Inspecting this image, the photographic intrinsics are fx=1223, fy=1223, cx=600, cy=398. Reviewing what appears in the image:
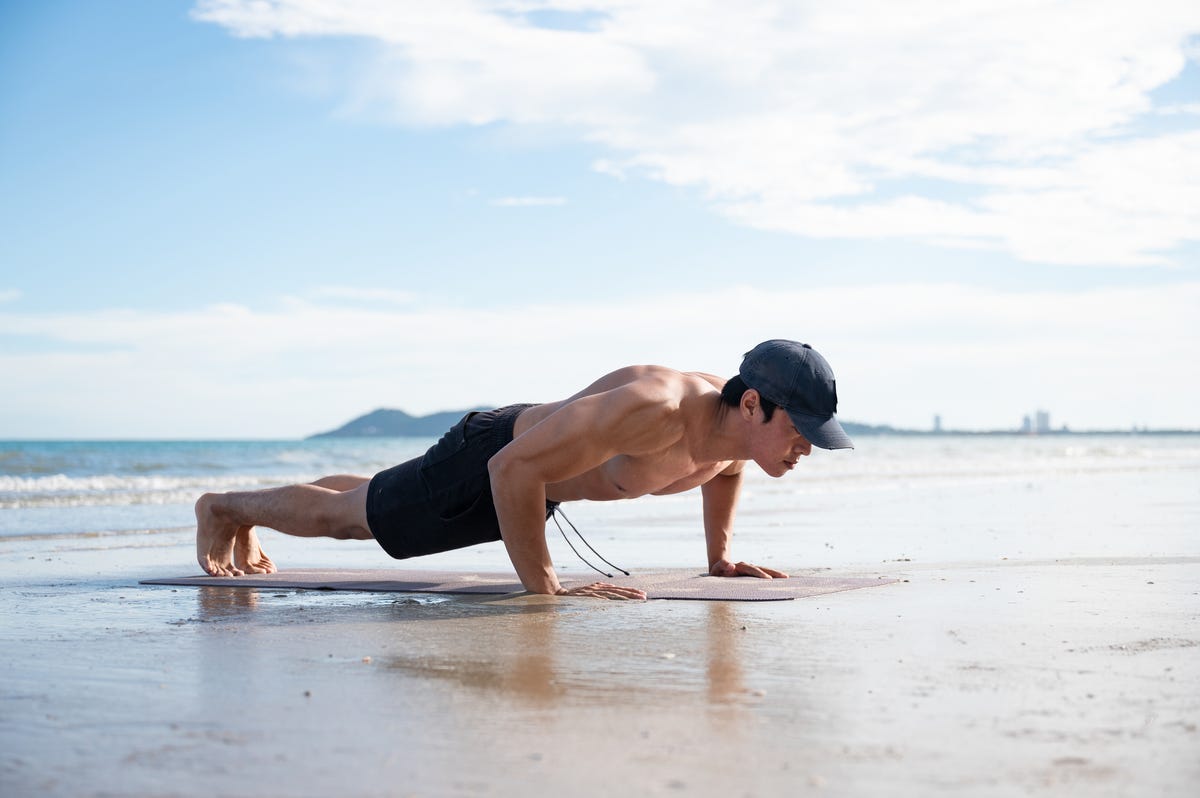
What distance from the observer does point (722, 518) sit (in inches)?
218

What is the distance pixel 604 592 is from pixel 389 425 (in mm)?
74251

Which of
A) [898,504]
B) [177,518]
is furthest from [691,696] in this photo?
[898,504]

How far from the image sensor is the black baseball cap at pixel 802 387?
4398 mm

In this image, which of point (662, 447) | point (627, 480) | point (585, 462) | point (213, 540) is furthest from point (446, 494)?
point (213, 540)

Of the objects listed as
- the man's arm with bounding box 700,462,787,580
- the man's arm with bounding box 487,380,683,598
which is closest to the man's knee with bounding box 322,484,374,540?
the man's arm with bounding box 487,380,683,598

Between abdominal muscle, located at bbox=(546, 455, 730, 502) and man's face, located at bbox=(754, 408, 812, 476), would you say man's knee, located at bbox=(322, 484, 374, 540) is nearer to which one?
abdominal muscle, located at bbox=(546, 455, 730, 502)

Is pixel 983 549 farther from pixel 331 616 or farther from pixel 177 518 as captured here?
pixel 177 518

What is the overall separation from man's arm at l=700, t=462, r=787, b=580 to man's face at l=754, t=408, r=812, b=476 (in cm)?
78

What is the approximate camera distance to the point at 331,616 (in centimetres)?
433

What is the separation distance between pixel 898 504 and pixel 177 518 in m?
6.98

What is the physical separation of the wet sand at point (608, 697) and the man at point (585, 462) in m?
0.52

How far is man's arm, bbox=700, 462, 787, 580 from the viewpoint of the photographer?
5438 millimetres

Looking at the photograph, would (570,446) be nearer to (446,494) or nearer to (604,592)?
(604,592)

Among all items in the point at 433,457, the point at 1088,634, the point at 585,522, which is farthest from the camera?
the point at 585,522
